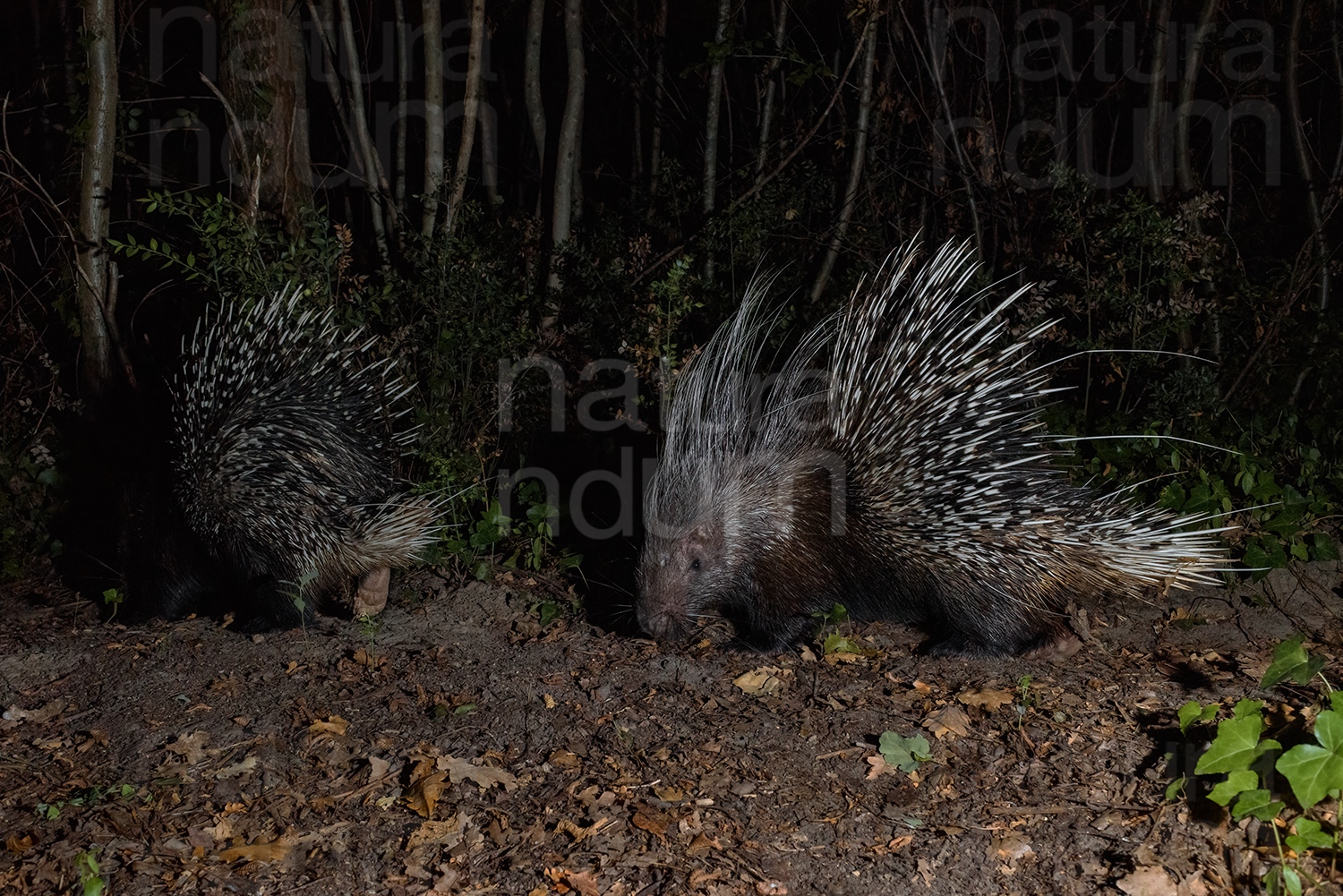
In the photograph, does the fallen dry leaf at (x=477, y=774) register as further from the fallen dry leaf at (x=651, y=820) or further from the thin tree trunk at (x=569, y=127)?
the thin tree trunk at (x=569, y=127)

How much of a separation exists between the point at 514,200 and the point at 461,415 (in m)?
3.91

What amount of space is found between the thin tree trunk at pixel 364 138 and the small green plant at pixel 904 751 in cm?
413

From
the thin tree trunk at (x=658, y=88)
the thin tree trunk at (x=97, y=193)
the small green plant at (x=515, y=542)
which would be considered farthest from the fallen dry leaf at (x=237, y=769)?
the thin tree trunk at (x=658, y=88)

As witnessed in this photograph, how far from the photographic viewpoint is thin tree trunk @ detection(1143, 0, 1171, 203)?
616 centimetres

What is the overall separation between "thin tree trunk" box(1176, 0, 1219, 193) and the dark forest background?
0.02 m

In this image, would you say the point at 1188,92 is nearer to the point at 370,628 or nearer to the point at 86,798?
the point at 370,628

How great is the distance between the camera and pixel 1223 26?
7.31 metres

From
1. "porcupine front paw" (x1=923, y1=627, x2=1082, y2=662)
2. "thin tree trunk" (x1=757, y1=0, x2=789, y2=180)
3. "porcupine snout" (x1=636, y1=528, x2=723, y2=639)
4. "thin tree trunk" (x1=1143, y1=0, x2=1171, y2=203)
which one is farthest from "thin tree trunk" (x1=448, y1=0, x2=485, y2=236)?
"thin tree trunk" (x1=1143, y1=0, x2=1171, y2=203)

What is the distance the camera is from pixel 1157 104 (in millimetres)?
6242

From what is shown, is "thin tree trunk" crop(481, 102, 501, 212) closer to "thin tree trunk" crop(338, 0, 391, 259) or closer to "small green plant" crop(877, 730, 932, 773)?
"thin tree trunk" crop(338, 0, 391, 259)

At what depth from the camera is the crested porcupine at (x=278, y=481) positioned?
181 inches

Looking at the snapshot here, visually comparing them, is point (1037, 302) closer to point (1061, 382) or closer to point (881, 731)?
point (1061, 382)

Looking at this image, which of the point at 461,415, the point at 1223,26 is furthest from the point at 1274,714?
the point at 1223,26

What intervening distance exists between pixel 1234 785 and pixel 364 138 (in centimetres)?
549
